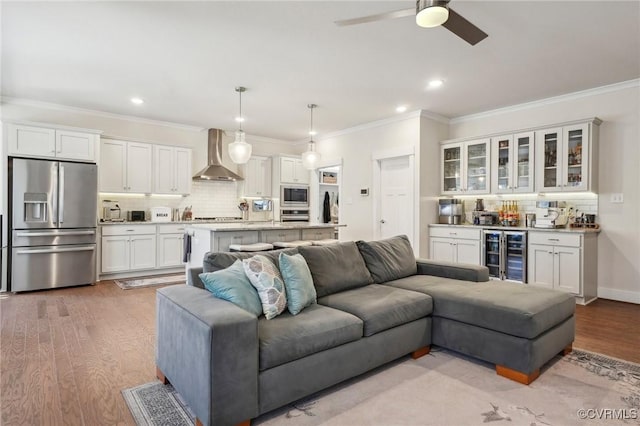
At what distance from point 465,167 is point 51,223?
20.6 ft

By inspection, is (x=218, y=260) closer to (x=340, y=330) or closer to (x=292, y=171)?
(x=340, y=330)

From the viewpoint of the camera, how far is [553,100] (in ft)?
16.5

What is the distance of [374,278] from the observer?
3.29 metres

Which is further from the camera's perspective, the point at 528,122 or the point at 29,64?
the point at 528,122

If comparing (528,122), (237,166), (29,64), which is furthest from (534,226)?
(29,64)

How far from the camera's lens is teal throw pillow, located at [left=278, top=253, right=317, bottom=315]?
7.81ft

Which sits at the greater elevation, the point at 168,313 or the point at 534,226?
the point at 534,226

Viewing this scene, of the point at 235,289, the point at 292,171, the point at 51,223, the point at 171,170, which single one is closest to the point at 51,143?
the point at 51,223

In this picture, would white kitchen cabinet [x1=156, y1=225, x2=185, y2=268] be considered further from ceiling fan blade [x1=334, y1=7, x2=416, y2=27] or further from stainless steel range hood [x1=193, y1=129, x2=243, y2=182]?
ceiling fan blade [x1=334, y1=7, x2=416, y2=27]

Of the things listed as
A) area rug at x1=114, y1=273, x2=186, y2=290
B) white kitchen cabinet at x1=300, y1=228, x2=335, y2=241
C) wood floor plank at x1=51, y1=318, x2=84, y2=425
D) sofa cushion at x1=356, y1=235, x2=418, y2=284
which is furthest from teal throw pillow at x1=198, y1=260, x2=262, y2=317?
area rug at x1=114, y1=273, x2=186, y2=290

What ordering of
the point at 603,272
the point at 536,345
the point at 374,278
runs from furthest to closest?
the point at 603,272 < the point at 374,278 < the point at 536,345

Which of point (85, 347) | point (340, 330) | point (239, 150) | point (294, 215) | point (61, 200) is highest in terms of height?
point (239, 150)

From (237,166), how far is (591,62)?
19.6 ft

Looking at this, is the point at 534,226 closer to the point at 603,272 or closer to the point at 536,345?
the point at 603,272
